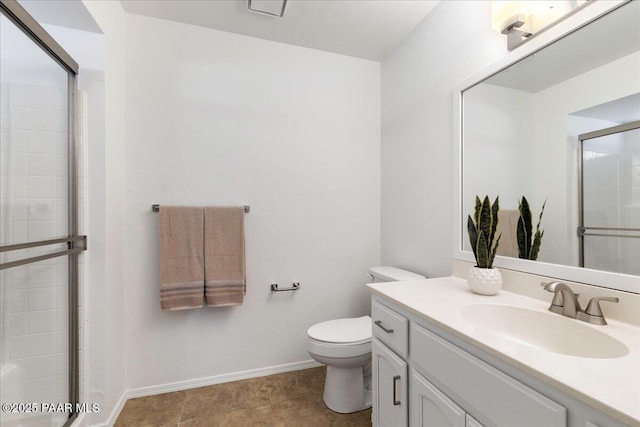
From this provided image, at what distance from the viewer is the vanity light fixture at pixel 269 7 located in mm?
1694

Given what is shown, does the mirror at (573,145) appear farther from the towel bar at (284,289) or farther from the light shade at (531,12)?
the towel bar at (284,289)

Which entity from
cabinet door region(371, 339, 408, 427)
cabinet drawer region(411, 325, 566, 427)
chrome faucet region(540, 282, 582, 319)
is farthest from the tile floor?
chrome faucet region(540, 282, 582, 319)

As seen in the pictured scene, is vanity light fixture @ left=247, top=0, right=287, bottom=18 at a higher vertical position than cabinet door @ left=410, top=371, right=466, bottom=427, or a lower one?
higher

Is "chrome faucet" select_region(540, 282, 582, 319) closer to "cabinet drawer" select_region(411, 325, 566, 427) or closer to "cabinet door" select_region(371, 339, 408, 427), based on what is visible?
"cabinet drawer" select_region(411, 325, 566, 427)

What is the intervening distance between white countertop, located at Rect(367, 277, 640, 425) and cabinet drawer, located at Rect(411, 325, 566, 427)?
6cm

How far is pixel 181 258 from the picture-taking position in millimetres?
1838

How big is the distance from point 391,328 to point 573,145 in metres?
0.99

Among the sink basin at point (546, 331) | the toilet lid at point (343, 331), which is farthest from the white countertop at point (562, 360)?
the toilet lid at point (343, 331)

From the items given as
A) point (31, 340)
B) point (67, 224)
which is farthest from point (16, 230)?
point (31, 340)

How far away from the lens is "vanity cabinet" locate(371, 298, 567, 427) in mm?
680

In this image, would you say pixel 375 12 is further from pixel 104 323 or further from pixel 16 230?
pixel 104 323

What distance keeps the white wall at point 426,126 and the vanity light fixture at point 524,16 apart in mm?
85

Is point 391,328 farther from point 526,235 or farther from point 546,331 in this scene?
point 526,235

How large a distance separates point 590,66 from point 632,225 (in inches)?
22.7
